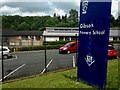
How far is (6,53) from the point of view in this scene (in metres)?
31.0

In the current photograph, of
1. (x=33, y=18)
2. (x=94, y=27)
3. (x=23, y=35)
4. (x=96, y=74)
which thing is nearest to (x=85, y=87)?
(x=96, y=74)

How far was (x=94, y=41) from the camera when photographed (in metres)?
9.03

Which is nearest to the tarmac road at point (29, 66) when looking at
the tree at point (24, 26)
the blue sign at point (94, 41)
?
the blue sign at point (94, 41)

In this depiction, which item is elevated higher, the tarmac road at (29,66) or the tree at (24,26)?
the tree at (24,26)

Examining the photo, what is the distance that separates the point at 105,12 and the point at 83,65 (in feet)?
7.74

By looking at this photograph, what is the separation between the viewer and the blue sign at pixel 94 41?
27.6 feet

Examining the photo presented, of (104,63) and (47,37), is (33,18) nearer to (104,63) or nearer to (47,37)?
(47,37)

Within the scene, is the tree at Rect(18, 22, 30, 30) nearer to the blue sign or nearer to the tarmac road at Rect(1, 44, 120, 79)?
the tarmac road at Rect(1, 44, 120, 79)

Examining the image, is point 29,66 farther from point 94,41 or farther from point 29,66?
point 94,41

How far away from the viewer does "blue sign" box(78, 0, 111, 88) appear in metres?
8.40

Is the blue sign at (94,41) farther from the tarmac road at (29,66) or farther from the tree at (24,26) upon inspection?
the tree at (24,26)

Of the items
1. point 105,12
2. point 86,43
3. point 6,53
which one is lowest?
point 6,53

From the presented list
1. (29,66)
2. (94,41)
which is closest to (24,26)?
(29,66)

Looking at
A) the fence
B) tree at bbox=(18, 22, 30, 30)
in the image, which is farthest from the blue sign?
tree at bbox=(18, 22, 30, 30)
